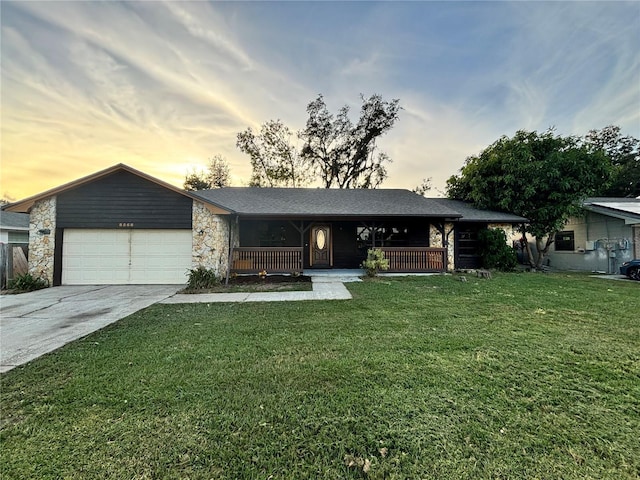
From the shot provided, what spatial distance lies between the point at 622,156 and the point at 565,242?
16.9 m

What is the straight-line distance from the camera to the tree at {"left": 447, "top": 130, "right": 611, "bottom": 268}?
1134cm

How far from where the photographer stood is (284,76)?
1168 cm

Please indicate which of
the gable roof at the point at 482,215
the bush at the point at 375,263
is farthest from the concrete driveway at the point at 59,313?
the gable roof at the point at 482,215

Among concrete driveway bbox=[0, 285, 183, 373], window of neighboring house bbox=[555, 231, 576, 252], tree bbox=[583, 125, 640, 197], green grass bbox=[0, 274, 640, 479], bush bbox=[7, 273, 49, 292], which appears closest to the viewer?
green grass bbox=[0, 274, 640, 479]

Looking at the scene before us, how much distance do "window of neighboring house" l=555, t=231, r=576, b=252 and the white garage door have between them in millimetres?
18301

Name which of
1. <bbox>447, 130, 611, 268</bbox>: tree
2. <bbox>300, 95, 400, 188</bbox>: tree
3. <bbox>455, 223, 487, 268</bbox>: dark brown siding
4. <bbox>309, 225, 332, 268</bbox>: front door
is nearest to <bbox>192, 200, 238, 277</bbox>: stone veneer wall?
<bbox>309, 225, 332, 268</bbox>: front door

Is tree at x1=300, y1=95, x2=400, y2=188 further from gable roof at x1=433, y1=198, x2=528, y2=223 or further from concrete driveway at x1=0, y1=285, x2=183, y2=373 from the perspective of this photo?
concrete driveway at x1=0, y1=285, x2=183, y2=373

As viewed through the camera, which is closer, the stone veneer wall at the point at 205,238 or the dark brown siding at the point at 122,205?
the dark brown siding at the point at 122,205

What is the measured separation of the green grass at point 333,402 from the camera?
5.83 ft

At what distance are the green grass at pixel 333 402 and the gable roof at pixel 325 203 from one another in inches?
240

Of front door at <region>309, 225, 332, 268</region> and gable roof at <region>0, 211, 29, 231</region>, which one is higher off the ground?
gable roof at <region>0, 211, 29, 231</region>

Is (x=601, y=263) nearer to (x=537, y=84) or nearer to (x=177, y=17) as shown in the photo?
(x=537, y=84)

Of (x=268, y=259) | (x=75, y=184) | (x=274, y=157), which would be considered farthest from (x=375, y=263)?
(x=274, y=157)

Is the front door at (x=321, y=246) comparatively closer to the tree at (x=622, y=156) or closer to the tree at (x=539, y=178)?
the tree at (x=539, y=178)
